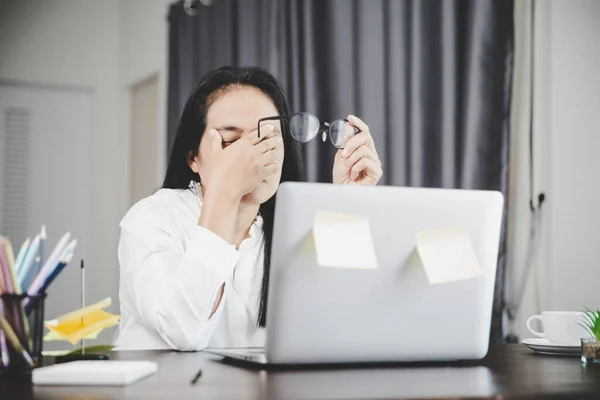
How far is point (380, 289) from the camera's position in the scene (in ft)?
3.38

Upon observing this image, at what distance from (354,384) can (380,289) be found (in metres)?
0.18

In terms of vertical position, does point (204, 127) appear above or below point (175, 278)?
above

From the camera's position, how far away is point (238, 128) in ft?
5.63

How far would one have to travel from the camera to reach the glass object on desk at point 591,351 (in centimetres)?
115

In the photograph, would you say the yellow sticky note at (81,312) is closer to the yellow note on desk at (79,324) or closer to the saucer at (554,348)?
the yellow note on desk at (79,324)

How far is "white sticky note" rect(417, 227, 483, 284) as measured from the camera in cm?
105

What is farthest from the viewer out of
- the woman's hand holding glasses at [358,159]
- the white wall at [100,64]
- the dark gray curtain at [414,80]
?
the white wall at [100,64]

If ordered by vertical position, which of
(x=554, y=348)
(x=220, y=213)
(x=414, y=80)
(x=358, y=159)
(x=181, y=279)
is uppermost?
(x=414, y=80)

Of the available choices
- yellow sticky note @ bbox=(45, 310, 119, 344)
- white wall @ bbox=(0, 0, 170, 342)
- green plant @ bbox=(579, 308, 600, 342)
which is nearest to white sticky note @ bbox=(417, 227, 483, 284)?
green plant @ bbox=(579, 308, 600, 342)

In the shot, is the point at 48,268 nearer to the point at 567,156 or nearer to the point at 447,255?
the point at 447,255

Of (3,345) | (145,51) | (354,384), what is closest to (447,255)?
(354,384)

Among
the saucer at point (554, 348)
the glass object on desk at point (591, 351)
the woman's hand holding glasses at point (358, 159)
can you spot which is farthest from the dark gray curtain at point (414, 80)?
the glass object on desk at point (591, 351)

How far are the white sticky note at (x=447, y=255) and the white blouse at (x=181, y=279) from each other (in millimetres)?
368

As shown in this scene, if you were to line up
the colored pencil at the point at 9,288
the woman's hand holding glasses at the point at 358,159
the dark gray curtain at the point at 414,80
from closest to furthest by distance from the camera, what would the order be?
the colored pencil at the point at 9,288
the woman's hand holding glasses at the point at 358,159
the dark gray curtain at the point at 414,80
